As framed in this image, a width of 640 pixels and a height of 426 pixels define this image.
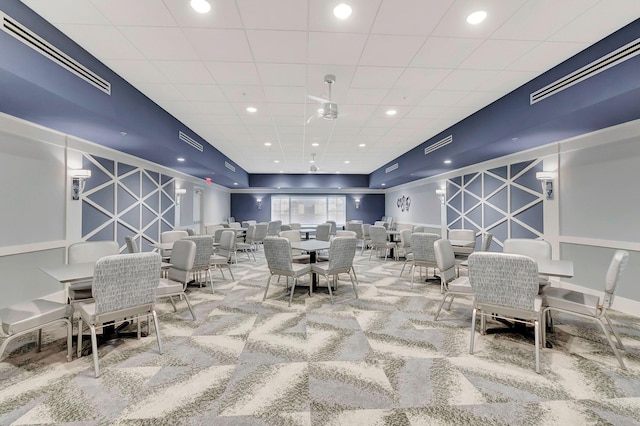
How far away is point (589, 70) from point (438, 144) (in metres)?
3.24

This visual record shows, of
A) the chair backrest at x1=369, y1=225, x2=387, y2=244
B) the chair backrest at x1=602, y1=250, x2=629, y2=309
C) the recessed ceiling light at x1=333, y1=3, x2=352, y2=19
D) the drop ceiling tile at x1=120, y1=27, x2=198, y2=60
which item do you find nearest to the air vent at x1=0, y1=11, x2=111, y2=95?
the drop ceiling tile at x1=120, y1=27, x2=198, y2=60

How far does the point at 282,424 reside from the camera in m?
1.77

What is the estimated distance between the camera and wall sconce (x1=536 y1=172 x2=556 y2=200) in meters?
4.87

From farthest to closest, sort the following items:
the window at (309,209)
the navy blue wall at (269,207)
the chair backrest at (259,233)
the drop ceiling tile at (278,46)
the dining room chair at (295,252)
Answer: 1. the window at (309,209)
2. the navy blue wall at (269,207)
3. the chair backrest at (259,233)
4. the dining room chair at (295,252)
5. the drop ceiling tile at (278,46)

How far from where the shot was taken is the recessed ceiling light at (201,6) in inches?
88.3

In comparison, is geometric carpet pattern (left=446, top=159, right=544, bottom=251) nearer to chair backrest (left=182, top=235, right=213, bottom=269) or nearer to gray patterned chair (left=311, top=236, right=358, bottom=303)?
gray patterned chair (left=311, top=236, right=358, bottom=303)

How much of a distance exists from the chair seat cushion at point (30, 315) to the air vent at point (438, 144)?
244 inches

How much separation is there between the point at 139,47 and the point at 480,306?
4150 millimetres

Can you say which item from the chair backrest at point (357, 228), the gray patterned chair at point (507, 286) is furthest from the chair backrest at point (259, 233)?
the gray patterned chair at point (507, 286)

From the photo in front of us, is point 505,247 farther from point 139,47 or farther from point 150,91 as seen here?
point 150,91

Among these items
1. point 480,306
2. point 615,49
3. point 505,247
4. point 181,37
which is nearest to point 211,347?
point 480,306

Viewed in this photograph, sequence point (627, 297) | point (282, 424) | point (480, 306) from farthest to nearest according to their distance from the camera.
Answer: point (627, 297), point (480, 306), point (282, 424)

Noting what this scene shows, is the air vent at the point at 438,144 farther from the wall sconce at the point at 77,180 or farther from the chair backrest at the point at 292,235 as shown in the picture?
the wall sconce at the point at 77,180

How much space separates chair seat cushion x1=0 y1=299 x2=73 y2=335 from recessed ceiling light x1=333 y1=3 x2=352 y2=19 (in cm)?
346
